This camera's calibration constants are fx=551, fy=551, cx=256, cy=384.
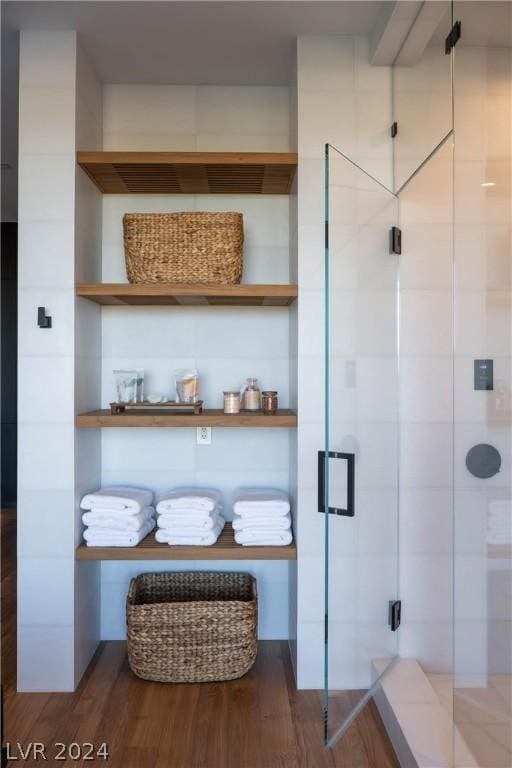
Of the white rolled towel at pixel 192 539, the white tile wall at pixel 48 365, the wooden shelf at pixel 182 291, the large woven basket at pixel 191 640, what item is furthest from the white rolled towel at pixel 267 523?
the wooden shelf at pixel 182 291

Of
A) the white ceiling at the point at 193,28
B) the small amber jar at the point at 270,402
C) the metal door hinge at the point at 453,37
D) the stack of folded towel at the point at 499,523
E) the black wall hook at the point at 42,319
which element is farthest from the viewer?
the small amber jar at the point at 270,402

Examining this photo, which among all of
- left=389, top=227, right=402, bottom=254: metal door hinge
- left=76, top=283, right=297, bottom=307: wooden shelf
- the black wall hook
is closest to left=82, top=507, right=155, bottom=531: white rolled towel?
the black wall hook

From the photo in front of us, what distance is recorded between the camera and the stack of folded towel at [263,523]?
7.24 feet

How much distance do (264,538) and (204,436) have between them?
57cm

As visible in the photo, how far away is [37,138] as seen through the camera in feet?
7.06

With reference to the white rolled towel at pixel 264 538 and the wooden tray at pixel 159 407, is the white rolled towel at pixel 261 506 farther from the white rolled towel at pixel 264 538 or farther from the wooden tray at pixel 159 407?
the wooden tray at pixel 159 407

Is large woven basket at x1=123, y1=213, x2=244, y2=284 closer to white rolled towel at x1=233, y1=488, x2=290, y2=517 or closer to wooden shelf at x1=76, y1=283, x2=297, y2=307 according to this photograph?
wooden shelf at x1=76, y1=283, x2=297, y2=307

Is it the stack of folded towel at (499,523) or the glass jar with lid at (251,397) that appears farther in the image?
the glass jar with lid at (251,397)

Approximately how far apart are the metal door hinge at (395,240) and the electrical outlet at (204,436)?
113cm

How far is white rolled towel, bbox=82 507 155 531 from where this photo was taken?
221 centimetres

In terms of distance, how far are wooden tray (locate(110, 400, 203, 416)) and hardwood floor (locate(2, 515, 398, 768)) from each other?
1092mm

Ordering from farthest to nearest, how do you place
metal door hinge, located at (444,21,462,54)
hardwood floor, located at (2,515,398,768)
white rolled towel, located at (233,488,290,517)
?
white rolled towel, located at (233,488,290,517)
hardwood floor, located at (2,515,398,768)
metal door hinge, located at (444,21,462,54)

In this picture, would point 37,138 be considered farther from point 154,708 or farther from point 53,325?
point 154,708

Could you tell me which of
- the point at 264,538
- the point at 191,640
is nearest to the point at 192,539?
the point at 264,538
